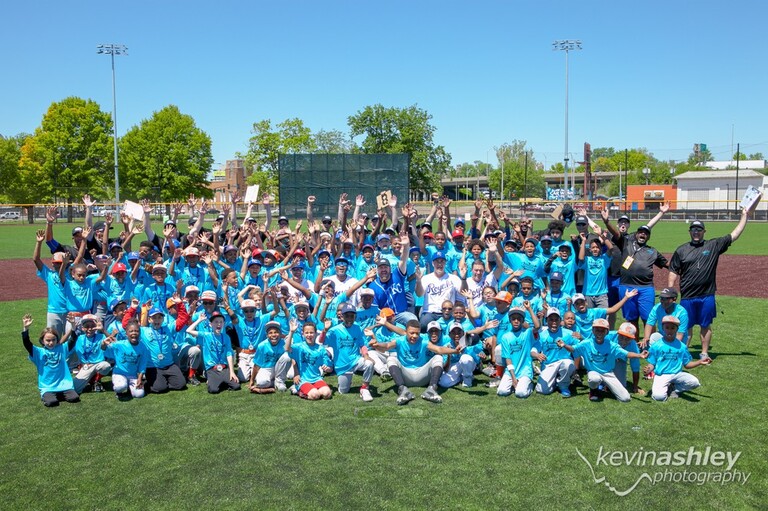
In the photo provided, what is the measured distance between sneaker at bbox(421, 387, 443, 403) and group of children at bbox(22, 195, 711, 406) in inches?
1.8

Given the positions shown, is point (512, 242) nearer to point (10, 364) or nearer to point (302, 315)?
point (302, 315)

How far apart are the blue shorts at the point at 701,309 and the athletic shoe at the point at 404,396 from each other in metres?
4.46

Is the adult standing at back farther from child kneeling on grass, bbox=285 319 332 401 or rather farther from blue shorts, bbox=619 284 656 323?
child kneeling on grass, bbox=285 319 332 401

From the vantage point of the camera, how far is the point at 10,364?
945cm

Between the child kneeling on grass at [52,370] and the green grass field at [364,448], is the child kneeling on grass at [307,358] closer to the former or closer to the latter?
the green grass field at [364,448]

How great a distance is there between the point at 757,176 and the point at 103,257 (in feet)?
241

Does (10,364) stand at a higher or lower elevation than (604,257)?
lower

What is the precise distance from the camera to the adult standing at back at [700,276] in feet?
29.9

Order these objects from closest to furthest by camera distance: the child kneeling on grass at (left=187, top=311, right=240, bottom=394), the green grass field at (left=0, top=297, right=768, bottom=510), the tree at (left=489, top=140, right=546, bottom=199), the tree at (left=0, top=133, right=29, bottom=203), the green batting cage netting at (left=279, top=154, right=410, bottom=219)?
the green grass field at (left=0, top=297, right=768, bottom=510) → the child kneeling on grass at (left=187, top=311, right=240, bottom=394) → the green batting cage netting at (left=279, top=154, right=410, bottom=219) → the tree at (left=0, top=133, right=29, bottom=203) → the tree at (left=489, top=140, right=546, bottom=199)

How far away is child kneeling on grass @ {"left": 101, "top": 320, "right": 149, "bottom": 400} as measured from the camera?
8.00m

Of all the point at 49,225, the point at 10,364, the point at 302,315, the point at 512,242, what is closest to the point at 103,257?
the point at 49,225

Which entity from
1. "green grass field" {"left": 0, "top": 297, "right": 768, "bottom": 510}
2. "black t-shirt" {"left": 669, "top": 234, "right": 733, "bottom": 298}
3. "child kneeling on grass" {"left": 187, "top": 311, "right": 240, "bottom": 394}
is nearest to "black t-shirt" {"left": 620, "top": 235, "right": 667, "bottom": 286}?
"black t-shirt" {"left": 669, "top": 234, "right": 733, "bottom": 298}

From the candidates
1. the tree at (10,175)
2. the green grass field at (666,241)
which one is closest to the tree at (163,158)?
the tree at (10,175)

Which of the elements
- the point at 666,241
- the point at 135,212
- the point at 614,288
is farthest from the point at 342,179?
the point at 614,288
